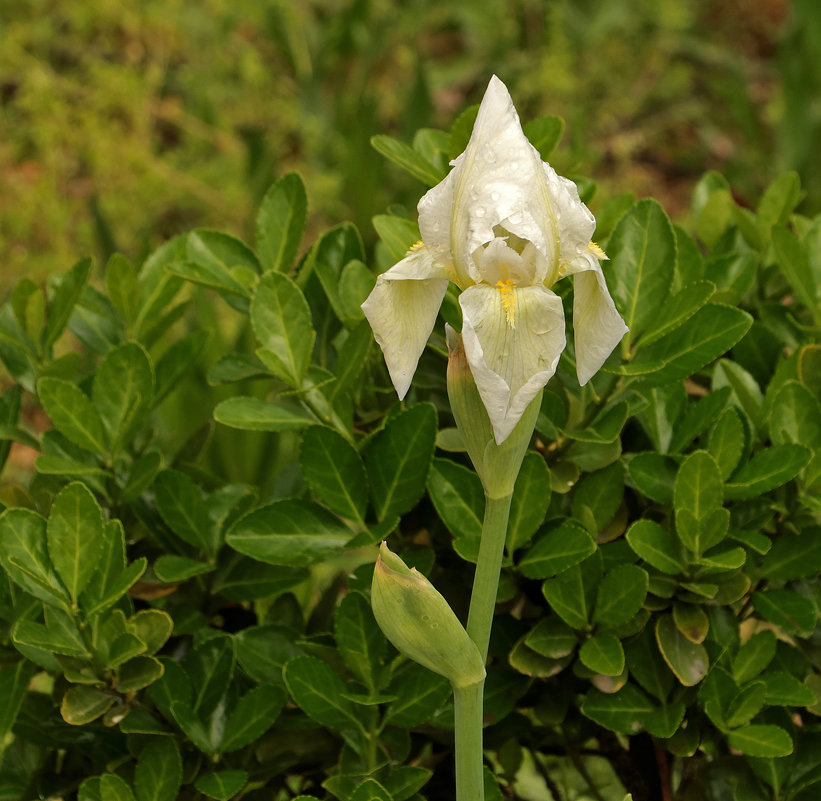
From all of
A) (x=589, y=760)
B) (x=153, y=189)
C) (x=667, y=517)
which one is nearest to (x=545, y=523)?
(x=667, y=517)

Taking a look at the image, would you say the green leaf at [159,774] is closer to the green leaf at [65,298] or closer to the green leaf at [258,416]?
the green leaf at [258,416]

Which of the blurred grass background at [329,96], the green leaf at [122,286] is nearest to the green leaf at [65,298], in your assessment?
the green leaf at [122,286]

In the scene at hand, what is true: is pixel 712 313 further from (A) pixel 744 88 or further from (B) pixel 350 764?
(A) pixel 744 88

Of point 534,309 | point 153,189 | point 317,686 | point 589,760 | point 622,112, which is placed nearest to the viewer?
point 534,309

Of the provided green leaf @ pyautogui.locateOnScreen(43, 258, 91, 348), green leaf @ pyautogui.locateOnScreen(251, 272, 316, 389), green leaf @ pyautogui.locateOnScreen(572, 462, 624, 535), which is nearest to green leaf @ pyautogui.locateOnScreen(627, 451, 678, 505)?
green leaf @ pyautogui.locateOnScreen(572, 462, 624, 535)

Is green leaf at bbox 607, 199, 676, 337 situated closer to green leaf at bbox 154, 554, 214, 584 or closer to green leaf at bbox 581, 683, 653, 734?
green leaf at bbox 581, 683, 653, 734

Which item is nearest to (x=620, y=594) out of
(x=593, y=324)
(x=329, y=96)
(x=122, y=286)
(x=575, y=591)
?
(x=575, y=591)
